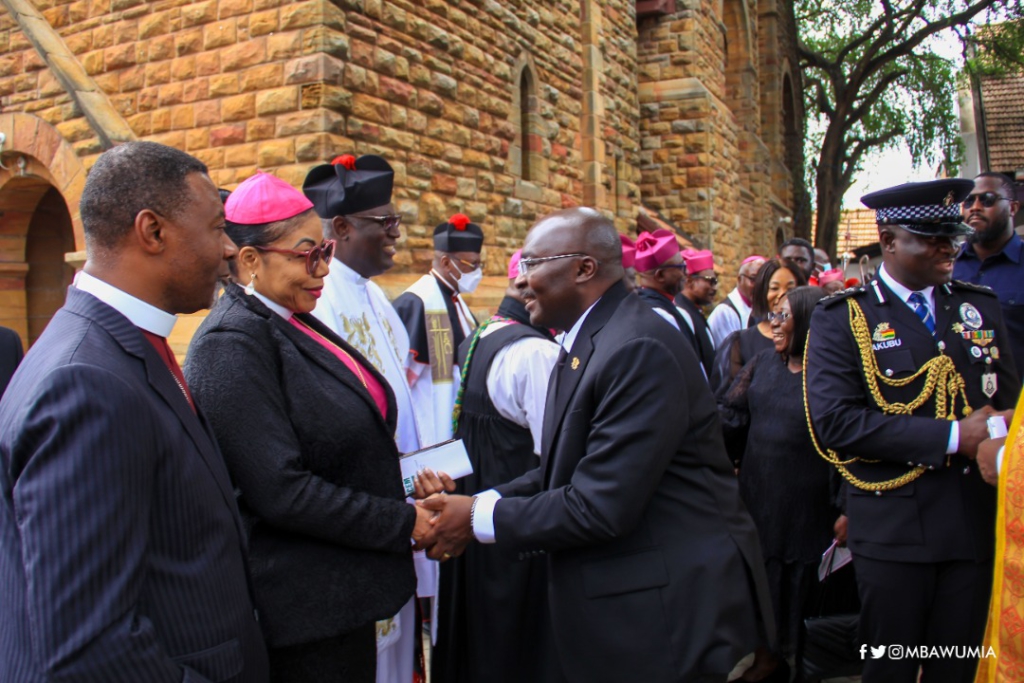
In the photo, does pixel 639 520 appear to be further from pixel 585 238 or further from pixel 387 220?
pixel 387 220

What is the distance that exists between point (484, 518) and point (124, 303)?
4.18 feet

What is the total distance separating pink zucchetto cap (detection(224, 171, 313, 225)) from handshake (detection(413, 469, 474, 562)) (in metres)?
0.99

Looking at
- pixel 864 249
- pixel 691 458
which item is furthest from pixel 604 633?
pixel 864 249

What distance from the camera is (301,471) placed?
218cm

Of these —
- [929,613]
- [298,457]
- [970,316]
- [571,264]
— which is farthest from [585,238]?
[929,613]

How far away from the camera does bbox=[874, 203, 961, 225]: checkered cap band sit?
3.10 metres

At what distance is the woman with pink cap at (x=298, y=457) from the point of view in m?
2.16

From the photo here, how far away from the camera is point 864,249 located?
67.5 ft

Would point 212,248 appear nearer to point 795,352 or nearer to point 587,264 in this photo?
point 587,264

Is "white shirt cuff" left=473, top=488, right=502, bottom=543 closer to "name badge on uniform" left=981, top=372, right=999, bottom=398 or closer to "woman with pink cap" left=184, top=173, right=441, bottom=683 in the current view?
"woman with pink cap" left=184, top=173, right=441, bottom=683

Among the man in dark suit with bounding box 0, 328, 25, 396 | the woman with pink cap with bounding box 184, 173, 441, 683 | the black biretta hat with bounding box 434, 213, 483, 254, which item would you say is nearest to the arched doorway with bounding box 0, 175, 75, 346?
the black biretta hat with bounding box 434, 213, 483, 254

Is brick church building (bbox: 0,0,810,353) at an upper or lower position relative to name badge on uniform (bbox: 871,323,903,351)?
upper

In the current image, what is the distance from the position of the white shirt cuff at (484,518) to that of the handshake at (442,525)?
0.05 m

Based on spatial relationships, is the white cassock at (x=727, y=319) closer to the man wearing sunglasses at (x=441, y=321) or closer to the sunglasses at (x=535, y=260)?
the man wearing sunglasses at (x=441, y=321)
